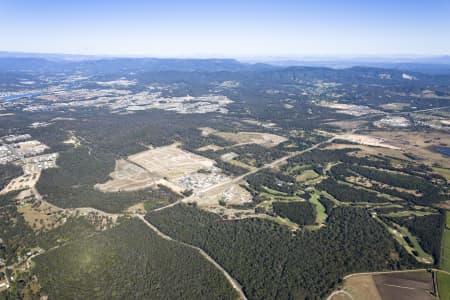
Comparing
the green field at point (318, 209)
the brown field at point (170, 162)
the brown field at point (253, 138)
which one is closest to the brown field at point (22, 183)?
the brown field at point (170, 162)

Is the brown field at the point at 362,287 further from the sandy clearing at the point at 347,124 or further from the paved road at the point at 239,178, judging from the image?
the sandy clearing at the point at 347,124

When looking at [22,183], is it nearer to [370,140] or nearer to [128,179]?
[128,179]

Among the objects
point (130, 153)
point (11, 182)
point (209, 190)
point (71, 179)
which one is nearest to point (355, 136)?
point (209, 190)

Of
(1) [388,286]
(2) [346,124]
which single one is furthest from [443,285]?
(2) [346,124]

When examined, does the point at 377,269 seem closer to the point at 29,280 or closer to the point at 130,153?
the point at 29,280

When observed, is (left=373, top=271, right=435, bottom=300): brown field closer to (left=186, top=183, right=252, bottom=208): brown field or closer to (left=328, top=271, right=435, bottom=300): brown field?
(left=328, top=271, right=435, bottom=300): brown field

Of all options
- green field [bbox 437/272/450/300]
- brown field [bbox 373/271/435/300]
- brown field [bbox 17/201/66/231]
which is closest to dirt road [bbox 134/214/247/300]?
brown field [bbox 17/201/66/231]
